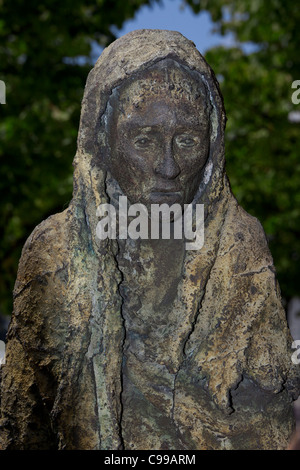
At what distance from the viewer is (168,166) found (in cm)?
266

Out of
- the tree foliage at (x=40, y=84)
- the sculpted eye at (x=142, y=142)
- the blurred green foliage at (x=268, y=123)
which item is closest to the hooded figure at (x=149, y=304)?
the sculpted eye at (x=142, y=142)

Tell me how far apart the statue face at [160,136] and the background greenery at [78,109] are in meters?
4.83

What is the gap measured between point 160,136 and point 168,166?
0.42ft

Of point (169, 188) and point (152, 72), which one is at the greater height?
point (152, 72)

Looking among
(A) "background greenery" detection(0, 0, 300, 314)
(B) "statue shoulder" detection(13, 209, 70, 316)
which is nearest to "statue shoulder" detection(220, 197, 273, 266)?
(B) "statue shoulder" detection(13, 209, 70, 316)

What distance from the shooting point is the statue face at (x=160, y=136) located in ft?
8.77

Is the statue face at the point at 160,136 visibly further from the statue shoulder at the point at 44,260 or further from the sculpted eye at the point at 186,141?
the statue shoulder at the point at 44,260

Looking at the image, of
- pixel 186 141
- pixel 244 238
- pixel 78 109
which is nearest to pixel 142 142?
pixel 186 141

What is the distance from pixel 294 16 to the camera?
8391mm

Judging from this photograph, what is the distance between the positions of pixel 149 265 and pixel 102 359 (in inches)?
18.1

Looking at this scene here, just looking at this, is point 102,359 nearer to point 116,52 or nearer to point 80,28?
point 116,52

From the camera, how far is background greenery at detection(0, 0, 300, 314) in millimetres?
7531

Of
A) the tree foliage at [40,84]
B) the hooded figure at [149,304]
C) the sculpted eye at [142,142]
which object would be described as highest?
the tree foliage at [40,84]
